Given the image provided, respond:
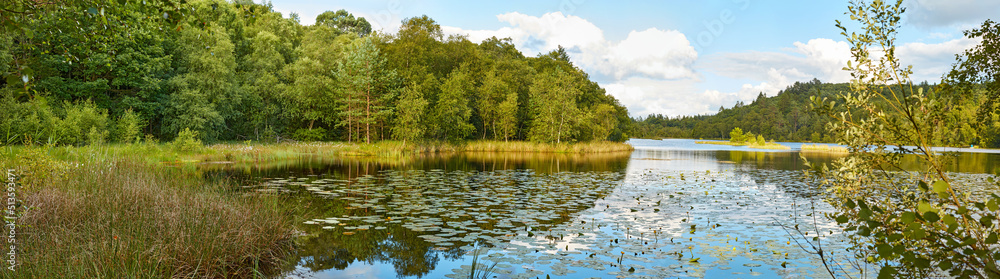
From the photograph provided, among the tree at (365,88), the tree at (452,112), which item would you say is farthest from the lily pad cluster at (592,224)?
the tree at (452,112)

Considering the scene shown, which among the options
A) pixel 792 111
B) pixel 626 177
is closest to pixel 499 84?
pixel 626 177

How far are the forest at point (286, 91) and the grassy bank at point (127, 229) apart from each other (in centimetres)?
1669

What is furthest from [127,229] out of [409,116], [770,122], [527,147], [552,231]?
[770,122]

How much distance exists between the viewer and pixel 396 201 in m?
13.5

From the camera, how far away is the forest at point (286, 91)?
2945 centimetres

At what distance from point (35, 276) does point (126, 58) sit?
3390 cm

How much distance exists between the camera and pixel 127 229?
20.7 ft

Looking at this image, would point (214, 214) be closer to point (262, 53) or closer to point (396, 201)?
point (396, 201)

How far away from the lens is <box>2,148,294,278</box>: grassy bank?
5234 millimetres

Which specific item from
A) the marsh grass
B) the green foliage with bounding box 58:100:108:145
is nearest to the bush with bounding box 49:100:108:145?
the green foliage with bounding box 58:100:108:145

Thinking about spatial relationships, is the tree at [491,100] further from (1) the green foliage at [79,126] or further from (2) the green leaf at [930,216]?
(2) the green leaf at [930,216]

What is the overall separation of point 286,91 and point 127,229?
3956 centimetres

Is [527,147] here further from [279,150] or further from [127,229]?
[127,229]

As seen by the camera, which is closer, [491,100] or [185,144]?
[185,144]
